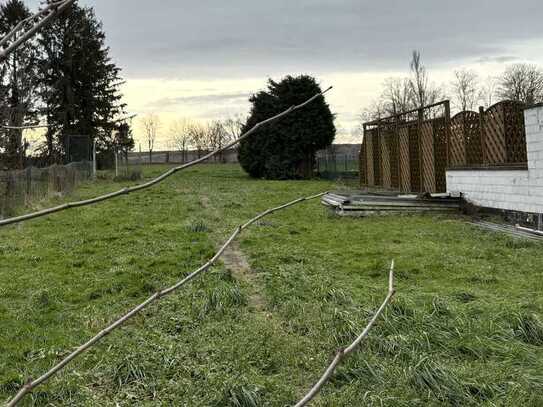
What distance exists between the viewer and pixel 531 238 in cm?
741

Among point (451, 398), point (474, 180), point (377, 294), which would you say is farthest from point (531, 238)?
point (451, 398)

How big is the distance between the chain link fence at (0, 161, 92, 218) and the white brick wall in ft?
29.1

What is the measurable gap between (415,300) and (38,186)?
10.3 meters

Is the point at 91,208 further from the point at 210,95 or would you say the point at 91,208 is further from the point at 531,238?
the point at 210,95

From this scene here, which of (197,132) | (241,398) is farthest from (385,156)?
(197,132)

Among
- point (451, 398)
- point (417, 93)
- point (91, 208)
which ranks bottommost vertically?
point (451, 398)

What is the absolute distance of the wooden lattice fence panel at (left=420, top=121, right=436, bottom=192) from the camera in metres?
12.3

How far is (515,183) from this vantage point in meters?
8.98

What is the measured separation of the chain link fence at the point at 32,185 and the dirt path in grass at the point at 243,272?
5115 mm

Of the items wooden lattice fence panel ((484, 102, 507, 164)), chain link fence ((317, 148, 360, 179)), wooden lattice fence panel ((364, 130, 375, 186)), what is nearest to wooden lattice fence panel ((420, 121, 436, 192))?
wooden lattice fence panel ((484, 102, 507, 164))

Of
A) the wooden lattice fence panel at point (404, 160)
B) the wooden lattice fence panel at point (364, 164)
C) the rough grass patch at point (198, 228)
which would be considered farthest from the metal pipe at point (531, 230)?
the wooden lattice fence panel at point (364, 164)

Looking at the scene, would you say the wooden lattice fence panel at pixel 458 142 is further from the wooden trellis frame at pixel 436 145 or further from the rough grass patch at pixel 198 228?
the rough grass patch at pixel 198 228

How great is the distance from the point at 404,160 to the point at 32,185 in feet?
29.6

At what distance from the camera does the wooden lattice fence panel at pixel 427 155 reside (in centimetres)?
1229
